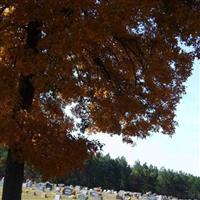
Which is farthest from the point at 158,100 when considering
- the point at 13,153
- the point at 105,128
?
the point at 13,153

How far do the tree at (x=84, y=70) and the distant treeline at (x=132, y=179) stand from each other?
319 ft

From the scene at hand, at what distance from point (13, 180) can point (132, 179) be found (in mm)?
116749

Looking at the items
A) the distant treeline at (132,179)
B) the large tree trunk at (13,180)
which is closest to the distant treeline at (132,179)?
the distant treeline at (132,179)

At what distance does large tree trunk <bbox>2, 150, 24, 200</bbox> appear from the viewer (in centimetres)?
1199

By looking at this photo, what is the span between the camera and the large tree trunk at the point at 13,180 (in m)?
12.0

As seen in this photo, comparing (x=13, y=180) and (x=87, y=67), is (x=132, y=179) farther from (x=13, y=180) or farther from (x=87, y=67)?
(x=13, y=180)

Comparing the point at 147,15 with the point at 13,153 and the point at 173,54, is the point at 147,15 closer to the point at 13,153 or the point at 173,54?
the point at 173,54

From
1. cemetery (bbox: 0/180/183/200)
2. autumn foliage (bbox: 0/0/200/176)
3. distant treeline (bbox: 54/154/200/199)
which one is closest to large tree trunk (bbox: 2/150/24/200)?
autumn foliage (bbox: 0/0/200/176)

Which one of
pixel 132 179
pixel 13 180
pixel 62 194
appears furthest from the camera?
pixel 132 179

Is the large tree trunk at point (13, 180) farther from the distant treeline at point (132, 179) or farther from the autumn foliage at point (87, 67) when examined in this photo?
the distant treeline at point (132, 179)

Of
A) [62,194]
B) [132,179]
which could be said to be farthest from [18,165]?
[132,179]

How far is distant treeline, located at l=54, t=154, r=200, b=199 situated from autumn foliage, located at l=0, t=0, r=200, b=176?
97.1 metres

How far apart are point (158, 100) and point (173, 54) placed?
73.2 inches

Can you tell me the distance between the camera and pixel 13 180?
1208 centimetres
